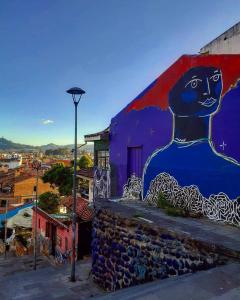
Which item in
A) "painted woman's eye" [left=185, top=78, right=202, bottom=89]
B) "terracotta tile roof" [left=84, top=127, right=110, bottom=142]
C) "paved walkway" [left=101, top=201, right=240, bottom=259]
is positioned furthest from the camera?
"terracotta tile roof" [left=84, top=127, right=110, bottom=142]

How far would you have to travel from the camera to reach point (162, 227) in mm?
7504

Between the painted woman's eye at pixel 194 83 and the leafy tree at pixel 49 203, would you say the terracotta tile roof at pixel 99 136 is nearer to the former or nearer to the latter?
the painted woman's eye at pixel 194 83

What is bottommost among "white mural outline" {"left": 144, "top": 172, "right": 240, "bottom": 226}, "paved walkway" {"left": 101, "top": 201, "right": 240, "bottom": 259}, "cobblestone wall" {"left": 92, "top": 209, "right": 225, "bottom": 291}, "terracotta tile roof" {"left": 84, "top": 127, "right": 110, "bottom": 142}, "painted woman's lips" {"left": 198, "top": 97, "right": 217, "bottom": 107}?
"cobblestone wall" {"left": 92, "top": 209, "right": 225, "bottom": 291}

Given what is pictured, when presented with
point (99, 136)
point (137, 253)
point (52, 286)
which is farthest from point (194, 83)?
point (52, 286)

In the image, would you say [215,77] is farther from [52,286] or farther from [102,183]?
[52,286]

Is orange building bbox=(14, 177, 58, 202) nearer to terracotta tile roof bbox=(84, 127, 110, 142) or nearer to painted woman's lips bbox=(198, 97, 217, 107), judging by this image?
terracotta tile roof bbox=(84, 127, 110, 142)

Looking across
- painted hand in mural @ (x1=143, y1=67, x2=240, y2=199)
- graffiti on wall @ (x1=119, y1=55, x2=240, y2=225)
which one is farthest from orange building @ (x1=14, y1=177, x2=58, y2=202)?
painted hand in mural @ (x1=143, y1=67, x2=240, y2=199)

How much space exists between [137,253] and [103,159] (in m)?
8.47

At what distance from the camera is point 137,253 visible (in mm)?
8352

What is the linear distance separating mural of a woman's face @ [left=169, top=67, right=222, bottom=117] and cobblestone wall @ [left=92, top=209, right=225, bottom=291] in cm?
390

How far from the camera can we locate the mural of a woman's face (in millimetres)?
9055

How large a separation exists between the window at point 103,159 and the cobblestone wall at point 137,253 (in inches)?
219

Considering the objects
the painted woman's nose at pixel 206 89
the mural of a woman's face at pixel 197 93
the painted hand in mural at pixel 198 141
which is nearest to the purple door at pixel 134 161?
the painted hand in mural at pixel 198 141

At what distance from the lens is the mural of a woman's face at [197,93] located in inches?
356
